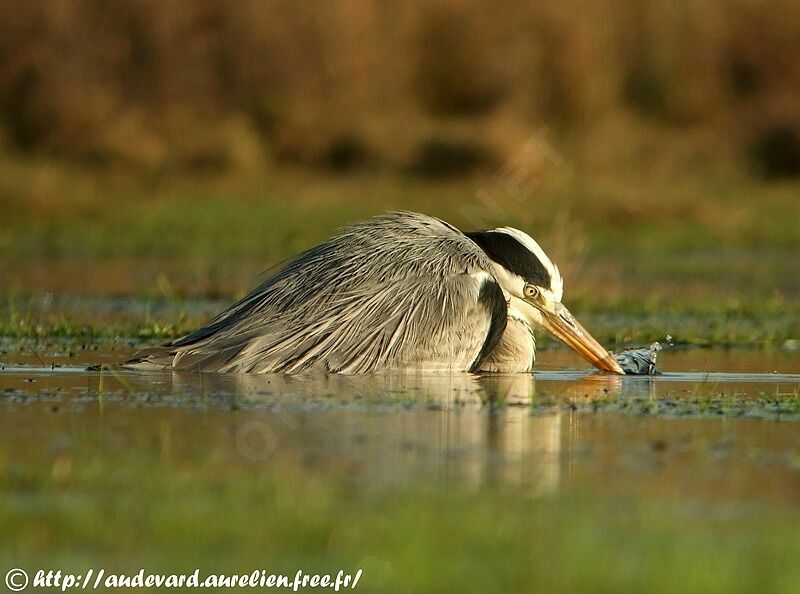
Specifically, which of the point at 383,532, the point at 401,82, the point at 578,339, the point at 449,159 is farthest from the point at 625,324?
Result: the point at 401,82

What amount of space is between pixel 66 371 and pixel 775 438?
3295mm

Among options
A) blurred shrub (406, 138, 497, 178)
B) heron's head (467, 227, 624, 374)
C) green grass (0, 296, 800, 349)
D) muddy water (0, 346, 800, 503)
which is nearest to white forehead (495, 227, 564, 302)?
heron's head (467, 227, 624, 374)

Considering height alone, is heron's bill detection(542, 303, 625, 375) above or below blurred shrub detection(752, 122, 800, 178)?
below

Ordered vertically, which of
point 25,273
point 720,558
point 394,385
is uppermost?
point 25,273

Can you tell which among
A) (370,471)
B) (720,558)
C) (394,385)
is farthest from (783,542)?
(394,385)

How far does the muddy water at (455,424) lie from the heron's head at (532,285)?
0.26 m

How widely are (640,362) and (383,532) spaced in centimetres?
425

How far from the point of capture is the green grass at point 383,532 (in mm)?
4250

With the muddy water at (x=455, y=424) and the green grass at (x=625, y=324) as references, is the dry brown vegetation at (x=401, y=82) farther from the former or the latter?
the muddy water at (x=455, y=424)

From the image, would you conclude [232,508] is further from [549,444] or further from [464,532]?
[549,444]

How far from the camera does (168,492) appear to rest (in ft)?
16.7

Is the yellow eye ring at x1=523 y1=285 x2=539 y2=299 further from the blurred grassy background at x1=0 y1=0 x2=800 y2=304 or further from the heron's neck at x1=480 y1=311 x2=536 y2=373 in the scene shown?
the blurred grassy background at x1=0 y1=0 x2=800 y2=304

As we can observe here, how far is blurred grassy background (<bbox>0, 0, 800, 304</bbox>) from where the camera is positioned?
59.8 feet

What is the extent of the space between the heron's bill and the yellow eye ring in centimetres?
13
